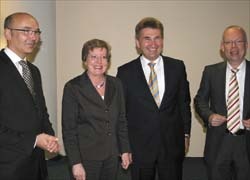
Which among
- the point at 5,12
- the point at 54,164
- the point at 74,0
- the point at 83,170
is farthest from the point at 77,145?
the point at 74,0

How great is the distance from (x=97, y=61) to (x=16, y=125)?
2.54 ft

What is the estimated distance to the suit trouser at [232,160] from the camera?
9.27ft

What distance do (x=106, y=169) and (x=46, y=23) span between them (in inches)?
116

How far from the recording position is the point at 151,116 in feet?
9.22

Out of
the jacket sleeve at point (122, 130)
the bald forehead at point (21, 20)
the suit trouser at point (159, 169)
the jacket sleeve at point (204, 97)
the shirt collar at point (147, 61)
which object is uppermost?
Answer: the bald forehead at point (21, 20)

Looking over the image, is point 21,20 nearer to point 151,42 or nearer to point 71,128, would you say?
point 71,128

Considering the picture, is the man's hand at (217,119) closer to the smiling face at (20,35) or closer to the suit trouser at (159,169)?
the suit trouser at (159,169)

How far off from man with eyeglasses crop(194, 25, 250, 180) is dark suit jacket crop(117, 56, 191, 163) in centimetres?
32

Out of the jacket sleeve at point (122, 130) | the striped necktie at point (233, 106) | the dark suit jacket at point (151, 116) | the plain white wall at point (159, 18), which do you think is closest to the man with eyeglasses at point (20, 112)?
the jacket sleeve at point (122, 130)

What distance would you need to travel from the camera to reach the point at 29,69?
2467 millimetres

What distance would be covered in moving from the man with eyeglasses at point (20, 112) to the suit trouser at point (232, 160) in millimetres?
1528

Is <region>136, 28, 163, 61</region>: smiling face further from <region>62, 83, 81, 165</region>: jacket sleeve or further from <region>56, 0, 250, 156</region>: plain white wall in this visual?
<region>56, 0, 250, 156</region>: plain white wall

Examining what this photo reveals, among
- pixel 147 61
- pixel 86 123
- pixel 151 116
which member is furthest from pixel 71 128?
pixel 147 61

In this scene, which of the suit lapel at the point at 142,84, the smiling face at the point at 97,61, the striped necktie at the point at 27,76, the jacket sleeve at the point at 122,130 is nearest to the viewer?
the striped necktie at the point at 27,76
